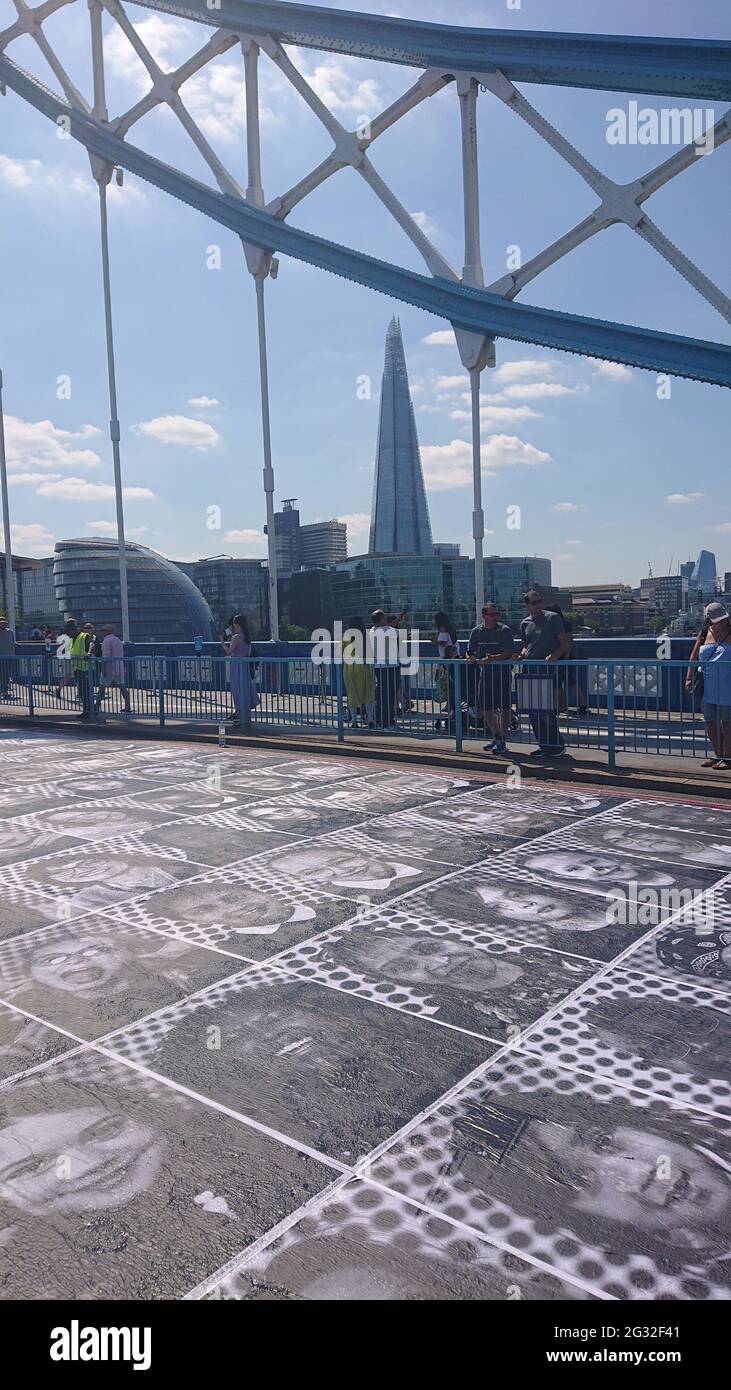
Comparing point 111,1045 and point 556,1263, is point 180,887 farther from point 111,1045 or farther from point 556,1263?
point 556,1263

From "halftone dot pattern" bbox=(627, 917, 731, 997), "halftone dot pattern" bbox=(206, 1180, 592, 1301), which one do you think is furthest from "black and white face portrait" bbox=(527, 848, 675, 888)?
"halftone dot pattern" bbox=(206, 1180, 592, 1301)

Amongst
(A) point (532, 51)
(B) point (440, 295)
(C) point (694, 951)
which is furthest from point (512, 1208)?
(A) point (532, 51)

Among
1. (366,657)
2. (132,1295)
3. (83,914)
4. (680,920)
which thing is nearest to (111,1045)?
(132,1295)

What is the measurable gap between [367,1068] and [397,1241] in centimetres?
107

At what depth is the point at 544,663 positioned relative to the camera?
11.1 m

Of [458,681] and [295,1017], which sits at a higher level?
[458,681]

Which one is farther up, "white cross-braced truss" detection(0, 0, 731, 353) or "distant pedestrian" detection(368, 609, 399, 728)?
"white cross-braced truss" detection(0, 0, 731, 353)

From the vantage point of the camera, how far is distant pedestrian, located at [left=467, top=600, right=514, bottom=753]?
11.8 metres

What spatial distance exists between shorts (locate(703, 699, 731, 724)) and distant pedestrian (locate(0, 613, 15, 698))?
15113mm

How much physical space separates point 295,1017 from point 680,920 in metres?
2.51

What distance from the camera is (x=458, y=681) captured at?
12.1 meters

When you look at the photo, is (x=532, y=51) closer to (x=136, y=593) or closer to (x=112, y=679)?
(x=112, y=679)

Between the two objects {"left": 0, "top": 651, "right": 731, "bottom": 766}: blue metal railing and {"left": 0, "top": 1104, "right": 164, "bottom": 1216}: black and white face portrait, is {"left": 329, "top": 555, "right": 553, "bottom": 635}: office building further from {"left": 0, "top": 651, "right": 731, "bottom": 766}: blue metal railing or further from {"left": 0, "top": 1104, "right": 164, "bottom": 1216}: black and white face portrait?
Result: {"left": 0, "top": 1104, "right": 164, "bottom": 1216}: black and white face portrait
